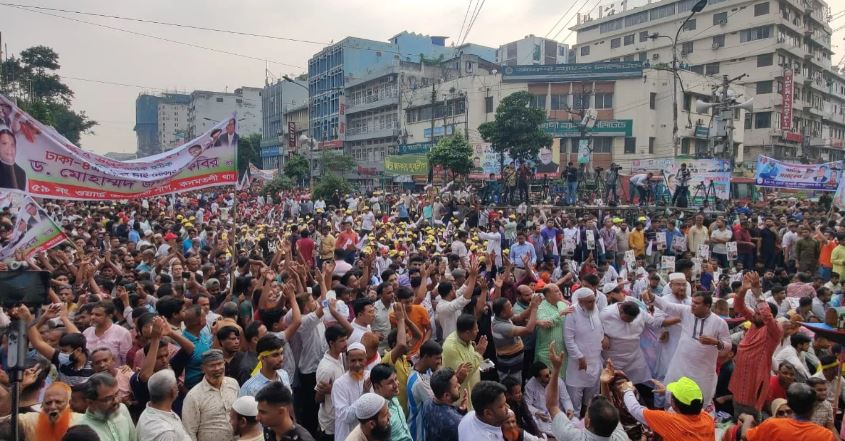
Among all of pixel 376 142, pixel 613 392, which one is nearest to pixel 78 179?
pixel 613 392

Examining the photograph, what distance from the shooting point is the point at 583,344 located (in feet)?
18.8

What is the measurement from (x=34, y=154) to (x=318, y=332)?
3.96m

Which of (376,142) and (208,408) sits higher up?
(376,142)

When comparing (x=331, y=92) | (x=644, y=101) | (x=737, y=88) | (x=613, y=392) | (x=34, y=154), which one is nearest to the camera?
(x=613, y=392)

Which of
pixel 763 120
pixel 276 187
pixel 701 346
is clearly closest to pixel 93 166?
pixel 701 346

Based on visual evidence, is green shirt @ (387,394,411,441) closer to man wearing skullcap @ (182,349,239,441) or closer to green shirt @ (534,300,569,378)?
man wearing skullcap @ (182,349,239,441)

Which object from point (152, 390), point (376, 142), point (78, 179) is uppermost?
point (376, 142)

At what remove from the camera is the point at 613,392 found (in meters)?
4.36

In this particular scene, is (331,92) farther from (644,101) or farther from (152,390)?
(152,390)

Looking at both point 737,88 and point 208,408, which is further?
point 737,88

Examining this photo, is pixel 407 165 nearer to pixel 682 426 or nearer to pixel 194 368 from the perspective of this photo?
pixel 194 368

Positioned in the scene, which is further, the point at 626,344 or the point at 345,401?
the point at 626,344

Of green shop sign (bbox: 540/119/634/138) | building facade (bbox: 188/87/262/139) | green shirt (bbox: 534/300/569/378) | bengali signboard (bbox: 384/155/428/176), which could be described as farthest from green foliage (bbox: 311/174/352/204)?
building facade (bbox: 188/87/262/139)

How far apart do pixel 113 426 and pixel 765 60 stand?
55.8 metres
